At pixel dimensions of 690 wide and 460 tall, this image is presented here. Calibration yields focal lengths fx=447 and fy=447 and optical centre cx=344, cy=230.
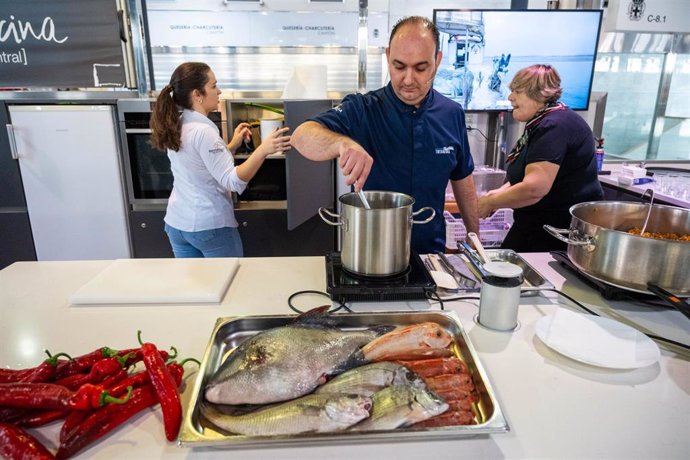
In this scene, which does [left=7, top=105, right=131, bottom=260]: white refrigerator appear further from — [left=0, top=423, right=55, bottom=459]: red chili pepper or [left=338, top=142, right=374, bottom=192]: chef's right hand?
[left=0, top=423, right=55, bottom=459]: red chili pepper

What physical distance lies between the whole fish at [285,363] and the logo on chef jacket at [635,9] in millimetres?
4008

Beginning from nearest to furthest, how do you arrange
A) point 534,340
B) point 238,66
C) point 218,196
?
point 534,340 < point 218,196 < point 238,66

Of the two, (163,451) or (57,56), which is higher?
(57,56)

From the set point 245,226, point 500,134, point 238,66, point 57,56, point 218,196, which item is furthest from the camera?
point 238,66

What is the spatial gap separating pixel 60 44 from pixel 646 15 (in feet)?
15.2

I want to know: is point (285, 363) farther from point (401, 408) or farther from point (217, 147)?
point (217, 147)

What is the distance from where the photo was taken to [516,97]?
97.5 inches

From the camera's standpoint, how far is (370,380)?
86 cm

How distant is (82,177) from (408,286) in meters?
3.15

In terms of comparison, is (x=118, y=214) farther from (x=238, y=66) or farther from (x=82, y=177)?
→ (x=238, y=66)

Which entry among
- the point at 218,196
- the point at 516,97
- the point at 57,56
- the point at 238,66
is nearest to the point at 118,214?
the point at 57,56

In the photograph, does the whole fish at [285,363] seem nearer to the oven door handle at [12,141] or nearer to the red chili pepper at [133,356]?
the red chili pepper at [133,356]

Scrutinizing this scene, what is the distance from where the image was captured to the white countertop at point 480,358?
2.65ft

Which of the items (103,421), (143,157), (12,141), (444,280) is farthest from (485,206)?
(12,141)
